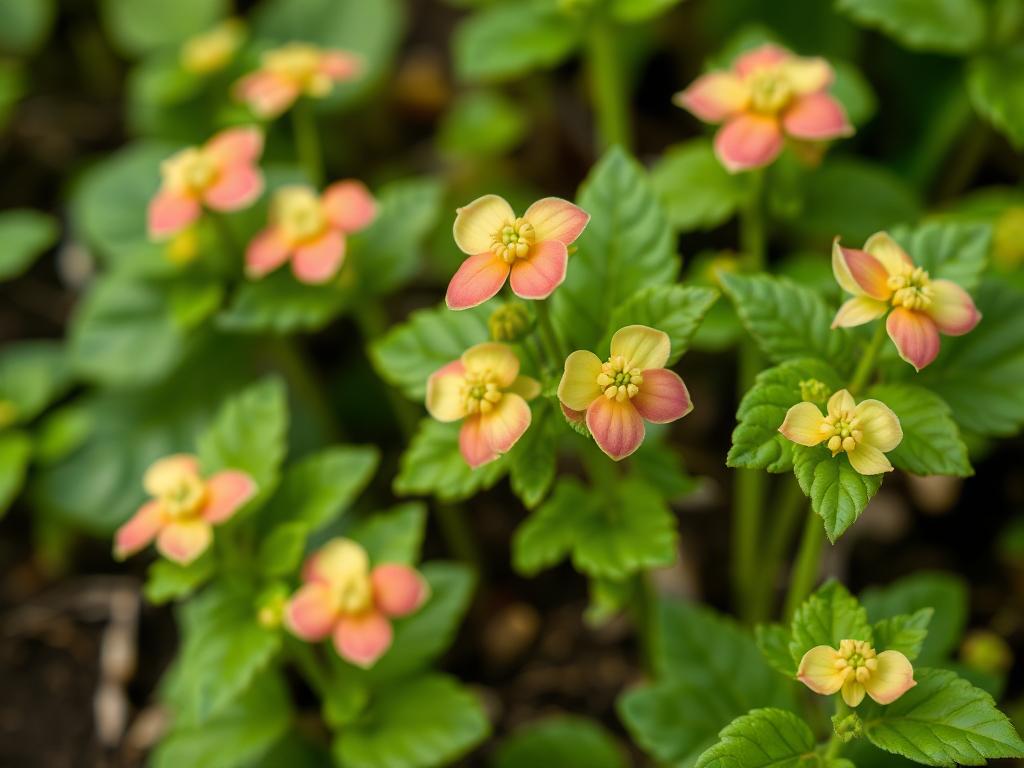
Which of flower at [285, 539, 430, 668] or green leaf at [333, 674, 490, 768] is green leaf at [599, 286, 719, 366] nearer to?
flower at [285, 539, 430, 668]

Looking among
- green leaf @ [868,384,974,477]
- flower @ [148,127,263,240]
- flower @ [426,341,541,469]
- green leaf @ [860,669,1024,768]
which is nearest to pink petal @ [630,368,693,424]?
flower @ [426,341,541,469]

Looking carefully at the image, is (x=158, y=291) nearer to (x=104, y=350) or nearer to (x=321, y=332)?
(x=104, y=350)

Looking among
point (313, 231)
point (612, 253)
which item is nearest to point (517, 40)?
point (313, 231)

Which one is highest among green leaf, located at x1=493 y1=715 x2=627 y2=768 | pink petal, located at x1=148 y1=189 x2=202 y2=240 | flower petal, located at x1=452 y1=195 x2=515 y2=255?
flower petal, located at x1=452 y1=195 x2=515 y2=255

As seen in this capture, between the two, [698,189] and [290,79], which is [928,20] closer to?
[698,189]

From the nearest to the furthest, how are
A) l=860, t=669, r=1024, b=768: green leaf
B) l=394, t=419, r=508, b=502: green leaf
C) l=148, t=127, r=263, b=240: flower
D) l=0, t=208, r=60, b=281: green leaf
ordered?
1. l=860, t=669, r=1024, b=768: green leaf
2. l=394, t=419, r=508, b=502: green leaf
3. l=148, t=127, r=263, b=240: flower
4. l=0, t=208, r=60, b=281: green leaf

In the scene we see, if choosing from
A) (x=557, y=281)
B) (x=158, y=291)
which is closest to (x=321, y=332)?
(x=158, y=291)
